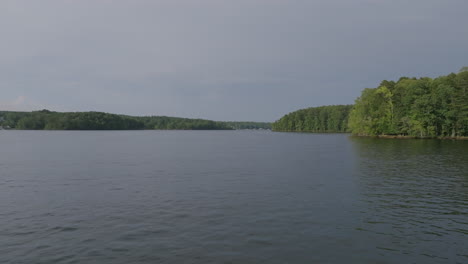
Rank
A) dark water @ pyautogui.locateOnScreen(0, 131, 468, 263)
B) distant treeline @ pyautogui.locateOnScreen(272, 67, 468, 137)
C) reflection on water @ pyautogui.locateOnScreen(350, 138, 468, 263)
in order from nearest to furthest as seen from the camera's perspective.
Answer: dark water @ pyautogui.locateOnScreen(0, 131, 468, 263), reflection on water @ pyautogui.locateOnScreen(350, 138, 468, 263), distant treeline @ pyautogui.locateOnScreen(272, 67, 468, 137)

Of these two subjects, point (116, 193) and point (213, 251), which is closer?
point (213, 251)

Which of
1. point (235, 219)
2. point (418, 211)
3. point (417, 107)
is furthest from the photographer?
point (417, 107)

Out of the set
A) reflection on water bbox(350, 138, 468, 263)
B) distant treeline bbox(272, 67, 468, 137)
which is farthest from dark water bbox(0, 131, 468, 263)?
distant treeline bbox(272, 67, 468, 137)

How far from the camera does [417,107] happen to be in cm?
10850

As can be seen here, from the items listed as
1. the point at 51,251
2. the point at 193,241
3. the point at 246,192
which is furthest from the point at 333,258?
the point at 246,192

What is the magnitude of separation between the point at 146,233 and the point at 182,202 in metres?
6.29

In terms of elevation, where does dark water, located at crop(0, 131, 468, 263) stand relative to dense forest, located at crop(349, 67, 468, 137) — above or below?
below

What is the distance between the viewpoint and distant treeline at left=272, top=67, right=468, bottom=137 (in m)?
102

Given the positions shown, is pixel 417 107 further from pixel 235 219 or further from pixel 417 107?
pixel 235 219

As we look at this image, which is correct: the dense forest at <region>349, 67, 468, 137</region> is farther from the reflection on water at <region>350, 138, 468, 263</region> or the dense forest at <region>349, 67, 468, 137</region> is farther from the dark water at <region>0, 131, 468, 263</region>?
the dark water at <region>0, 131, 468, 263</region>

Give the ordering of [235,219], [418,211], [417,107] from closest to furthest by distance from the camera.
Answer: [235,219], [418,211], [417,107]

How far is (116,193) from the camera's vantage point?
24953mm

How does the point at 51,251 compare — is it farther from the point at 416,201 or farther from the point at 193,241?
the point at 416,201

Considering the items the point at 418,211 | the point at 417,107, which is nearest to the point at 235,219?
the point at 418,211
